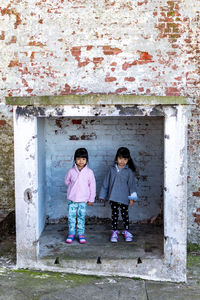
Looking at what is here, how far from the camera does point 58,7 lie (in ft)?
17.9

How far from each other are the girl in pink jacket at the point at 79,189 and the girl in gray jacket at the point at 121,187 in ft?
0.93

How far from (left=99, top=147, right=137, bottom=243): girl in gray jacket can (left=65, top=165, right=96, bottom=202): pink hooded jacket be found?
0.26 metres

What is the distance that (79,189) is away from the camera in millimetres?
4922

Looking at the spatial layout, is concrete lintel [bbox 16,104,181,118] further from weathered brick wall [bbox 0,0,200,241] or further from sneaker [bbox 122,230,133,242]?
sneaker [bbox 122,230,133,242]

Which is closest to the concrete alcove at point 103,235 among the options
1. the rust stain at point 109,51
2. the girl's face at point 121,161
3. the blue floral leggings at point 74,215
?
the blue floral leggings at point 74,215

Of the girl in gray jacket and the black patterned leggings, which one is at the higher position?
the girl in gray jacket

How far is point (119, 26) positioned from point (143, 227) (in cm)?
305

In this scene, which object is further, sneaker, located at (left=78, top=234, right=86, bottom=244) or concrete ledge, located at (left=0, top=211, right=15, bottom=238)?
concrete ledge, located at (left=0, top=211, right=15, bottom=238)

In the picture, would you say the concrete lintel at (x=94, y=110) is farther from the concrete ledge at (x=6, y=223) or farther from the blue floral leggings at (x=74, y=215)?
the concrete ledge at (x=6, y=223)

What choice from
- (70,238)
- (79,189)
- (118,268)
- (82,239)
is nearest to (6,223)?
(70,238)

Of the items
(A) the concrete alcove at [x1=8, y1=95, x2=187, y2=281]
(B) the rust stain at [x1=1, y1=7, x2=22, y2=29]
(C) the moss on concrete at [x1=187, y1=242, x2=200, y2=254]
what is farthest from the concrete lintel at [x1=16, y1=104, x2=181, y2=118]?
(C) the moss on concrete at [x1=187, y1=242, x2=200, y2=254]

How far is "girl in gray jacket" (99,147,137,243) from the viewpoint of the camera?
505 cm

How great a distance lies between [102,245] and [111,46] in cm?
289

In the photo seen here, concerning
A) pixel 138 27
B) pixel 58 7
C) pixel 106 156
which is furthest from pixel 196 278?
pixel 58 7
